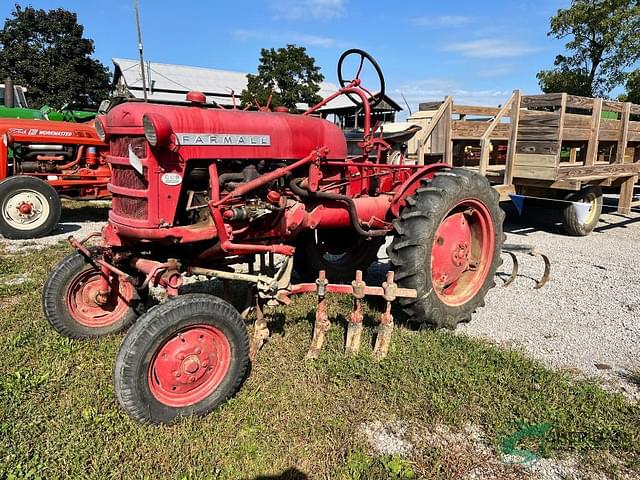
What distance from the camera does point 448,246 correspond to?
3775 mm

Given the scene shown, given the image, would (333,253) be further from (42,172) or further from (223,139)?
(42,172)

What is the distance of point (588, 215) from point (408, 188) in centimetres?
470

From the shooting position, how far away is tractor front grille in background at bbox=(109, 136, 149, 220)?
107 inches

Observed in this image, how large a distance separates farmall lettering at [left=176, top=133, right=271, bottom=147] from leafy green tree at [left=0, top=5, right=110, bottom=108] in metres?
32.2

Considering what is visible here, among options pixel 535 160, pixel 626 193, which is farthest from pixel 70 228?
pixel 626 193

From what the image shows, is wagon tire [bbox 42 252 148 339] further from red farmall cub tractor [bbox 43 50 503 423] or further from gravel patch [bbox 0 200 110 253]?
gravel patch [bbox 0 200 110 253]

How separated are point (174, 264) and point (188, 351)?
53 cm

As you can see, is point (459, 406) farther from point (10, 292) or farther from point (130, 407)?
point (10, 292)

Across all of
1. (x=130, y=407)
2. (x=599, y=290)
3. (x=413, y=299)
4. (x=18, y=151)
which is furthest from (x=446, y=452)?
(x=18, y=151)

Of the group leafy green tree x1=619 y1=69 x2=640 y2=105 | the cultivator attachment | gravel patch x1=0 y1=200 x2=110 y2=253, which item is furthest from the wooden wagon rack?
leafy green tree x1=619 y1=69 x2=640 y2=105

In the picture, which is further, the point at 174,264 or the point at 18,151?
the point at 18,151

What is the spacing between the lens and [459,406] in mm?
2697

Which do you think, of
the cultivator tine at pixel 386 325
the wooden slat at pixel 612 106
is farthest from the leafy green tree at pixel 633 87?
the cultivator tine at pixel 386 325

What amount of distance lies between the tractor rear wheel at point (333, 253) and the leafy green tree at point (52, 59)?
103 ft
